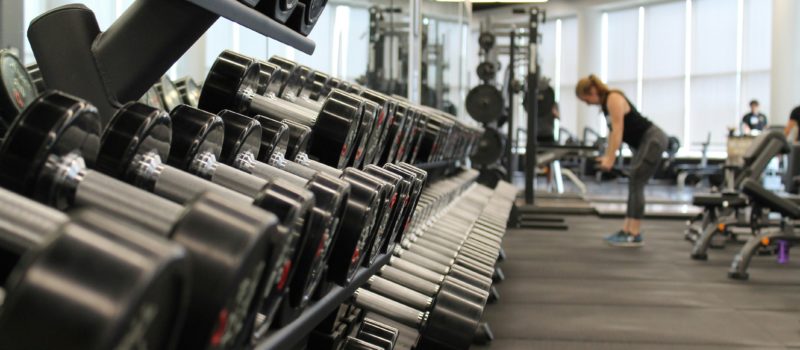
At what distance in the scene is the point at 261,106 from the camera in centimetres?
168

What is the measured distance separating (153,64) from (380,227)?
0.47 metres

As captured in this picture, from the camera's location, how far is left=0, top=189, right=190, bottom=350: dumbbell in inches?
17.6

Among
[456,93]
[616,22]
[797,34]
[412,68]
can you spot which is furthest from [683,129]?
[412,68]

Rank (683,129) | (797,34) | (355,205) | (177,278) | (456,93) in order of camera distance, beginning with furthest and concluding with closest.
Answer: (683,129) → (797,34) → (456,93) → (355,205) → (177,278)

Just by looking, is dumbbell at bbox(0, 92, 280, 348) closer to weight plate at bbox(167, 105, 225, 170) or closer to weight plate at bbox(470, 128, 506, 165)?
weight plate at bbox(167, 105, 225, 170)

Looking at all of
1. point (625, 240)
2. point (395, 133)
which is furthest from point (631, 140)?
point (395, 133)

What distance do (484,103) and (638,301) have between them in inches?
183

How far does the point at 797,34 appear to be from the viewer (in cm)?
1185

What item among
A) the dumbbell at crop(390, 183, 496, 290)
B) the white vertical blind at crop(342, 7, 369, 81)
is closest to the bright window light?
the white vertical blind at crop(342, 7, 369, 81)

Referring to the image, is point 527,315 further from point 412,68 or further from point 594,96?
point 594,96

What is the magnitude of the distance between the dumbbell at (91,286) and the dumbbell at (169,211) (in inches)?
3.6

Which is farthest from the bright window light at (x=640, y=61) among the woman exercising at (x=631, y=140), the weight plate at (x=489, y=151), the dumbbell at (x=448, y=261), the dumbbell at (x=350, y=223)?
the dumbbell at (x=350, y=223)

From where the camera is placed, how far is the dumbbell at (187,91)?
1996 mm

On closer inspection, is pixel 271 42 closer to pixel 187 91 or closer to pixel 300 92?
pixel 300 92
